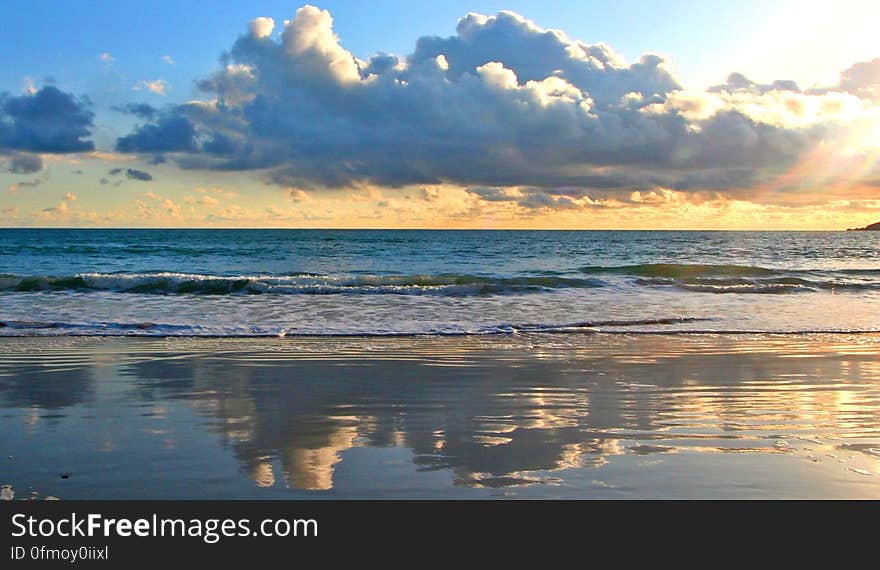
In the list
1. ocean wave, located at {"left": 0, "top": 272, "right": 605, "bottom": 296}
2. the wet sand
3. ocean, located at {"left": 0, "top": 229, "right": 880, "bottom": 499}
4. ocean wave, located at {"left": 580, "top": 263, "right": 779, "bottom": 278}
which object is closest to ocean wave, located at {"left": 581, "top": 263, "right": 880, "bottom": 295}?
ocean wave, located at {"left": 580, "top": 263, "right": 779, "bottom": 278}

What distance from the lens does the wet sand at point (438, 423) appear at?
198 inches

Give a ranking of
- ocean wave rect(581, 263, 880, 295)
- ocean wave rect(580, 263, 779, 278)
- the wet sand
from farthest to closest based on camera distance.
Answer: ocean wave rect(580, 263, 779, 278), ocean wave rect(581, 263, 880, 295), the wet sand

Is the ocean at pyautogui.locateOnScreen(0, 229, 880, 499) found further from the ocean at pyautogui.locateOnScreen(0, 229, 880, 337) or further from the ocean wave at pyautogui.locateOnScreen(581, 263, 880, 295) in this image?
the ocean wave at pyautogui.locateOnScreen(581, 263, 880, 295)

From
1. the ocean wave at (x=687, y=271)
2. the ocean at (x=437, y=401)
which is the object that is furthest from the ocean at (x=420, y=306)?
the ocean wave at (x=687, y=271)

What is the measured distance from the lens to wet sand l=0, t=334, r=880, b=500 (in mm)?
5023

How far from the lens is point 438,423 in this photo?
22.5ft

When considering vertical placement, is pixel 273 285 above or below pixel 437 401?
above

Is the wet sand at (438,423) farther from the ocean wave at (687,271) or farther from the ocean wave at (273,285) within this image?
the ocean wave at (687,271)

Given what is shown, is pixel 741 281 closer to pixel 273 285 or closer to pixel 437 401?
pixel 273 285

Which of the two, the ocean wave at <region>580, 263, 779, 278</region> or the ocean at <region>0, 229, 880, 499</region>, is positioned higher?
the ocean wave at <region>580, 263, 779, 278</region>

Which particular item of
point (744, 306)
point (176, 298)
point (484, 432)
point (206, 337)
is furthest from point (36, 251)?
point (484, 432)

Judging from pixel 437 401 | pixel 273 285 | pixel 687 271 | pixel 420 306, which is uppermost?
pixel 273 285

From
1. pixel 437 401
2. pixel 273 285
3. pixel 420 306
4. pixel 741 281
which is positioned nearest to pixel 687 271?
pixel 741 281
